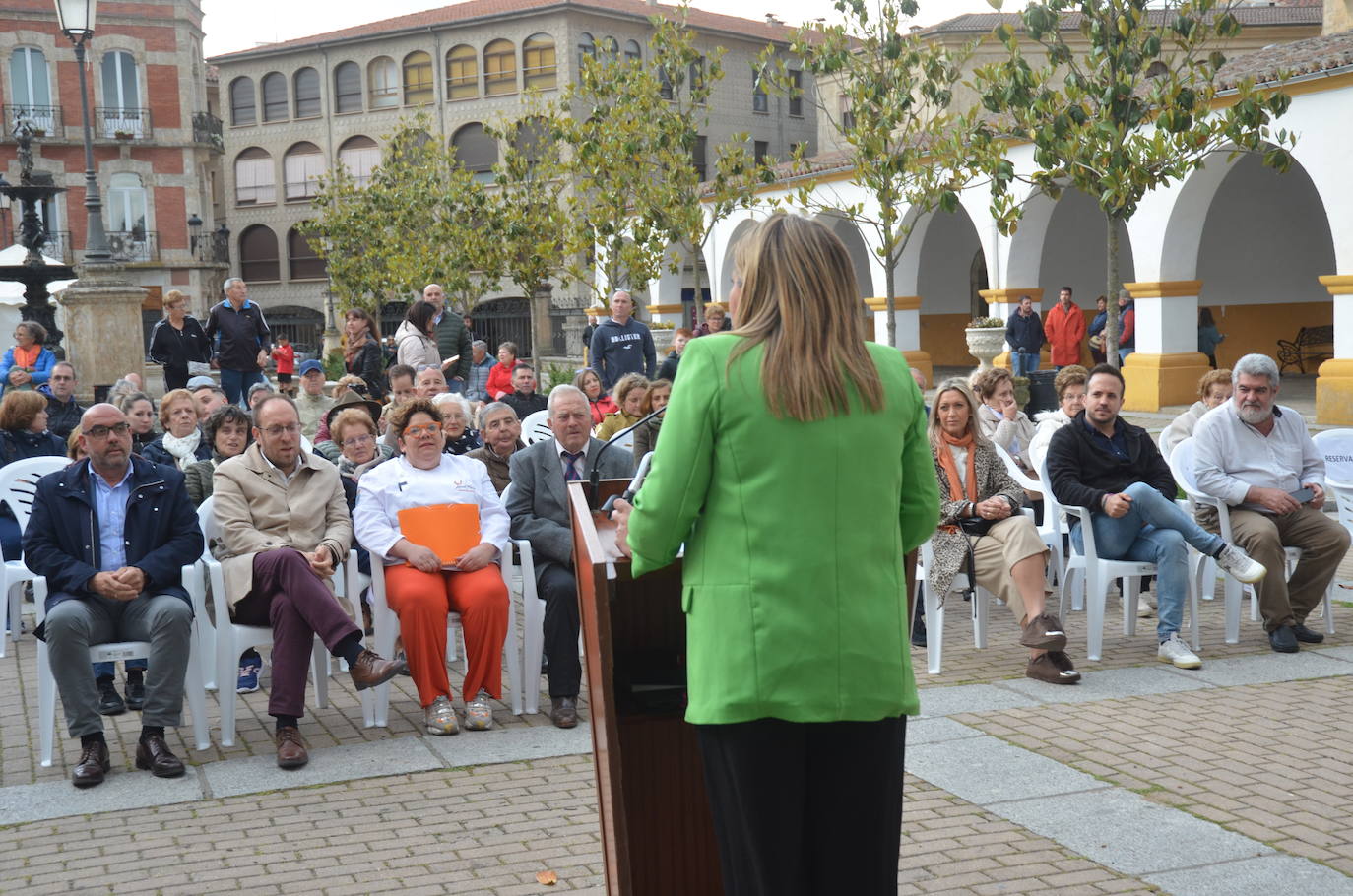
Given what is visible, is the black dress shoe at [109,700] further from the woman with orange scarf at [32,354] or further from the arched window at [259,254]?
the arched window at [259,254]

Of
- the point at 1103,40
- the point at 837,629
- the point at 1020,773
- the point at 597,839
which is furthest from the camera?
the point at 1103,40

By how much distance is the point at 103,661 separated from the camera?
6020mm

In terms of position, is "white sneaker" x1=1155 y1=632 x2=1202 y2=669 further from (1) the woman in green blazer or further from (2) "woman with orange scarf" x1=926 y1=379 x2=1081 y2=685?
(1) the woman in green blazer

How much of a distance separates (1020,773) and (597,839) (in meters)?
1.62

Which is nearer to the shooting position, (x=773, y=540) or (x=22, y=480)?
(x=773, y=540)

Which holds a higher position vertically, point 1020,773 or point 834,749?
point 834,749

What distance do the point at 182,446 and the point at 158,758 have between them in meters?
3.16

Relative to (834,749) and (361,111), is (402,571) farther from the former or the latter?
(361,111)

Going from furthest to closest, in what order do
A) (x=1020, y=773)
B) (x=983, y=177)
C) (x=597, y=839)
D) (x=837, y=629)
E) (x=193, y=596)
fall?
(x=983, y=177), (x=193, y=596), (x=1020, y=773), (x=597, y=839), (x=837, y=629)

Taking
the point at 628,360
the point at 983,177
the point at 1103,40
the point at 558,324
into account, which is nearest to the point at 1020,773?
the point at 628,360

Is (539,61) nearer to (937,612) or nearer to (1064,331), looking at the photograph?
(1064,331)

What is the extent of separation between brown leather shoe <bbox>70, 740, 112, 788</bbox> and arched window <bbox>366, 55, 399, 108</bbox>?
57565 mm

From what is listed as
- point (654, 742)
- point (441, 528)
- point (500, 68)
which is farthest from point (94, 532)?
point (500, 68)

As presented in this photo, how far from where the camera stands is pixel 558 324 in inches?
1863
